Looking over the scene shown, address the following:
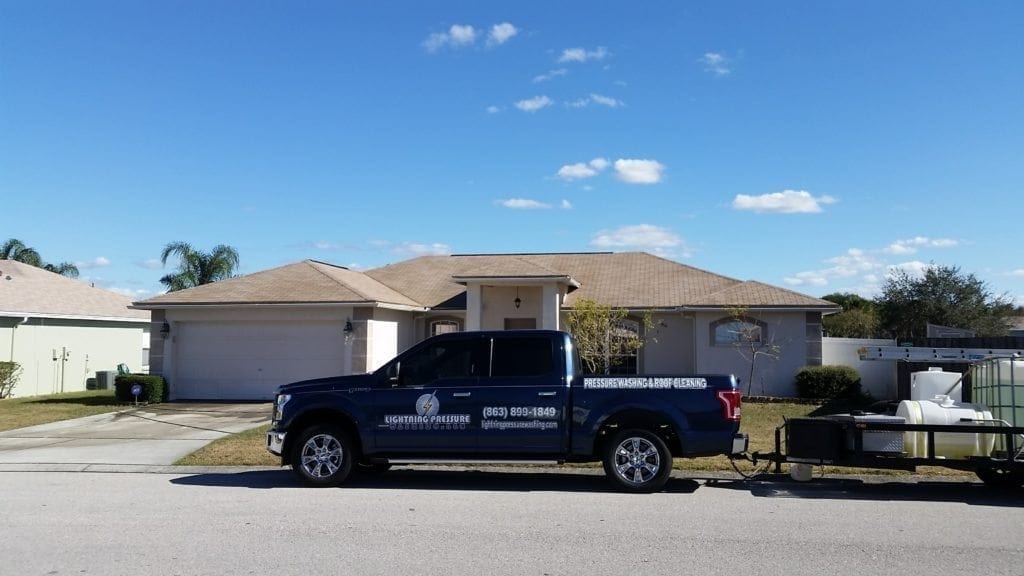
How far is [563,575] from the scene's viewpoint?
19.8 feet

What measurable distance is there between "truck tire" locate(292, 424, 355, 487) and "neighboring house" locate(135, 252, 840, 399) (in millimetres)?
11771

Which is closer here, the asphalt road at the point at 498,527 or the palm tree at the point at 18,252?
the asphalt road at the point at 498,527

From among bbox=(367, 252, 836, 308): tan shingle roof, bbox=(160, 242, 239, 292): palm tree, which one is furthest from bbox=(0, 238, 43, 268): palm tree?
bbox=(367, 252, 836, 308): tan shingle roof

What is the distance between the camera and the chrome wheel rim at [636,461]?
9.59 m

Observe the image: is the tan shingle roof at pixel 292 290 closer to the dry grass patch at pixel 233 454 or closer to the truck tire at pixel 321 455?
the dry grass patch at pixel 233 454

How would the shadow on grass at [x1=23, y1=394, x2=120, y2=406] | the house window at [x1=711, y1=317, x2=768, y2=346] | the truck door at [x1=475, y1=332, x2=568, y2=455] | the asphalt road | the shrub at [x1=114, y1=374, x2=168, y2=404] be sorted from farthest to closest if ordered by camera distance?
the house window at [x1=711, y1=317, x2=768, y2=346]
the shadow on grass at [x1=23, y1=394, x2=120, y2=406]
the shrub at [x1=114, y1=374, x2=168, y2=404]
the truck door at [x1=475, y1=332, x2=568, y2=455]
the asphalt road

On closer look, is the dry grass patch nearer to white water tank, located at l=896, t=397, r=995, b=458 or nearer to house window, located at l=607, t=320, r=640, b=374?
white water tank, located at l=896, t=397, r=995, b=458

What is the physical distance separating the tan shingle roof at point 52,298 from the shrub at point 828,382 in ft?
67.8

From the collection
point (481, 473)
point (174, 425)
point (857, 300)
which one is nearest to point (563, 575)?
point (481, 473)

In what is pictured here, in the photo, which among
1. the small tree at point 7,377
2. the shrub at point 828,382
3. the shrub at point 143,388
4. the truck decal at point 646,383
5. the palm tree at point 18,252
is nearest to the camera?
the truck decal at point 646,383

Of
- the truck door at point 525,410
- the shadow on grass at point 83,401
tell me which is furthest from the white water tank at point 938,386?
the shadow on grass at point 83,401

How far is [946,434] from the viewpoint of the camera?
9.48 meters

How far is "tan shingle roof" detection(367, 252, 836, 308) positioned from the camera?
2317cm

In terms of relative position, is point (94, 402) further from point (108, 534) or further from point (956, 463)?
point (956, 463)
